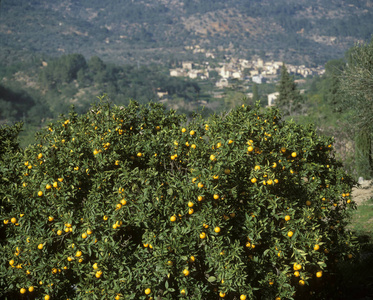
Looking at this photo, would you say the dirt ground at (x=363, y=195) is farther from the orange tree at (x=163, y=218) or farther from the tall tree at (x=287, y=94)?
the tall tree at (x=287, y=94)

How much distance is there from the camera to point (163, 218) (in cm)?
332

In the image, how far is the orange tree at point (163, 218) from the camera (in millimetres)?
3113

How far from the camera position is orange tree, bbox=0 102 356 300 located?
3.11 metres

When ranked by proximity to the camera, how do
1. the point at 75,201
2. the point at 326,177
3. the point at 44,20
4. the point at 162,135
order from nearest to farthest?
the point at 75,201 → the point at 162,135 → the point at 326,177 → the point at 44,20

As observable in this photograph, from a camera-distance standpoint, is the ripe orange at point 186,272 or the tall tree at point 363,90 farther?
the tall tree at point 363,90

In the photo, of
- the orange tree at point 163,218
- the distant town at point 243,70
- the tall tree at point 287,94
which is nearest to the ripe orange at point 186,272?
the orange tree at point 163,218

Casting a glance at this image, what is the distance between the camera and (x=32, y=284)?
3.30m

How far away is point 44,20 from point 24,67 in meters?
Answer: 90.8

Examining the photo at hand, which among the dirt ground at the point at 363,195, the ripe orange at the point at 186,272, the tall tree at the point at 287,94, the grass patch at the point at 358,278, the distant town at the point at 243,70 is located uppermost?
the ripe orange at the point at 186,272

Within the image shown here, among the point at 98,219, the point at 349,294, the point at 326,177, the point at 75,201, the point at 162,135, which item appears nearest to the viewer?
the point at 98,219

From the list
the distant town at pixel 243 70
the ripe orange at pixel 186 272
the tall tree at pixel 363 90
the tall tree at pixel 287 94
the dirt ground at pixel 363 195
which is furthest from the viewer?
the distant town at pixel 243 70

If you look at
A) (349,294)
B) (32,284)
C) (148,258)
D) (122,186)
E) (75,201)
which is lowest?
(349,294)

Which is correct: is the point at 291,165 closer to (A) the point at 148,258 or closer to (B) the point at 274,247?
(B) the point at 274,247

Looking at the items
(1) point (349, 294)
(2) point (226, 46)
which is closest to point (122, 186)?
(1) point (349, 294)
